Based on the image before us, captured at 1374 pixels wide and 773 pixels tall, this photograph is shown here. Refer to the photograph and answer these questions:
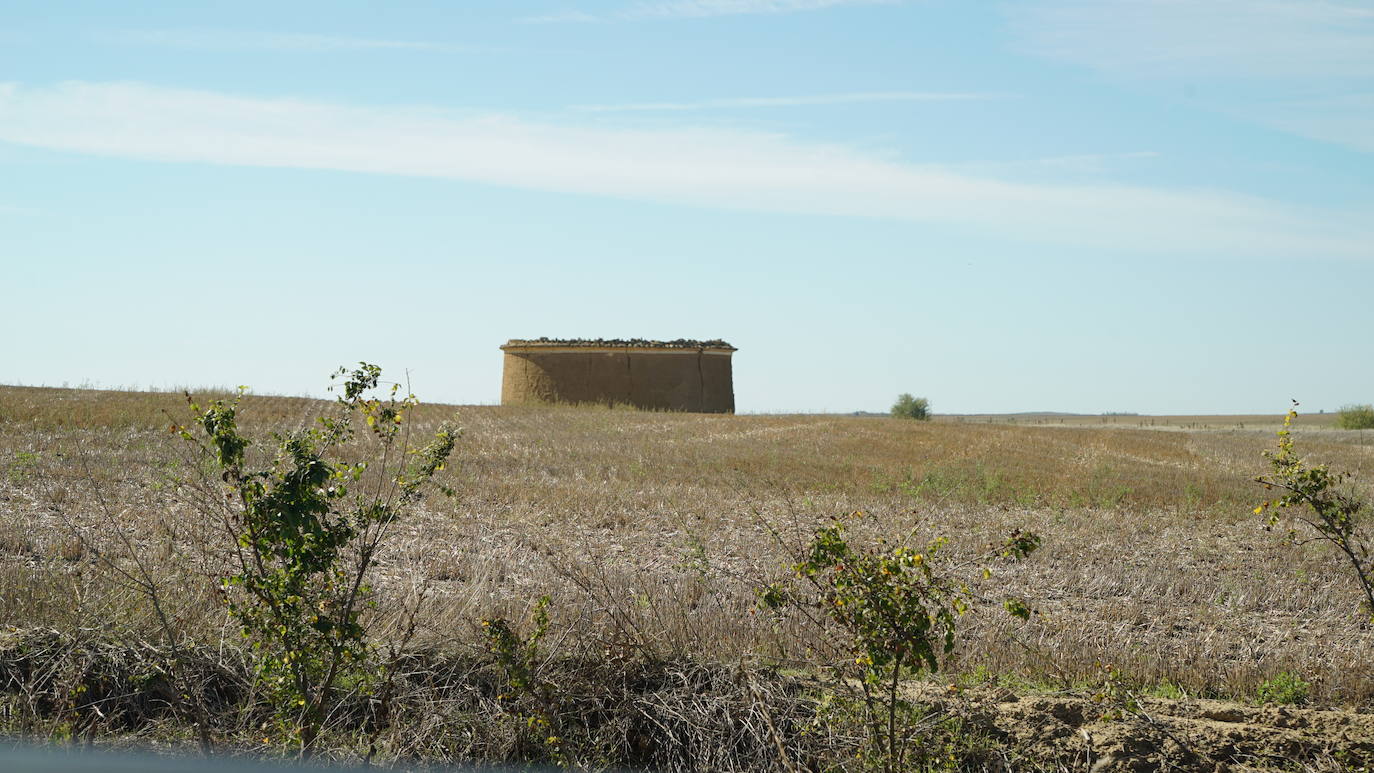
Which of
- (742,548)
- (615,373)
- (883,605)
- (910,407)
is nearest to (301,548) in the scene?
(883,605)

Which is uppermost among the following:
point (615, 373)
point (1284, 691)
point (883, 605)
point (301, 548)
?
point (615, 373)

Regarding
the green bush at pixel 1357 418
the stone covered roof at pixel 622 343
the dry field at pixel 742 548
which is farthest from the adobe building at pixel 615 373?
the green bush at pixel 1357 418

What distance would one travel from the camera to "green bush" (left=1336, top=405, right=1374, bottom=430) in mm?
45094

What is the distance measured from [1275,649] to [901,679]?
8.70ft

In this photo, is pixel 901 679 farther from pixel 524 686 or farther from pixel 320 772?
pixel 320 772

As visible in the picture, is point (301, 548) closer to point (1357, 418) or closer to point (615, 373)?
point (615, 373)

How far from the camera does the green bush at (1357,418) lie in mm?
45094

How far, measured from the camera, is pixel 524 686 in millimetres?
5590

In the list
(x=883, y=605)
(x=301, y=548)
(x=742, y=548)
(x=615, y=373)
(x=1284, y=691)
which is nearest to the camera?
(x=883, y=605)

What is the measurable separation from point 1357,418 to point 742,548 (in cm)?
4480

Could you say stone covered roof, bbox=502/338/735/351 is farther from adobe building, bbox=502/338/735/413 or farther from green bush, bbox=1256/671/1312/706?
green bush, bbox=1256/671/1312/706

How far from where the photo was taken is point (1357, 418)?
150ft

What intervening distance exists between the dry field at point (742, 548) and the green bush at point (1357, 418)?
1165 inches

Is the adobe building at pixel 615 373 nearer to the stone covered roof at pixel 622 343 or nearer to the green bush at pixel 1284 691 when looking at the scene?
the stone covered roof at pixel 622 343
